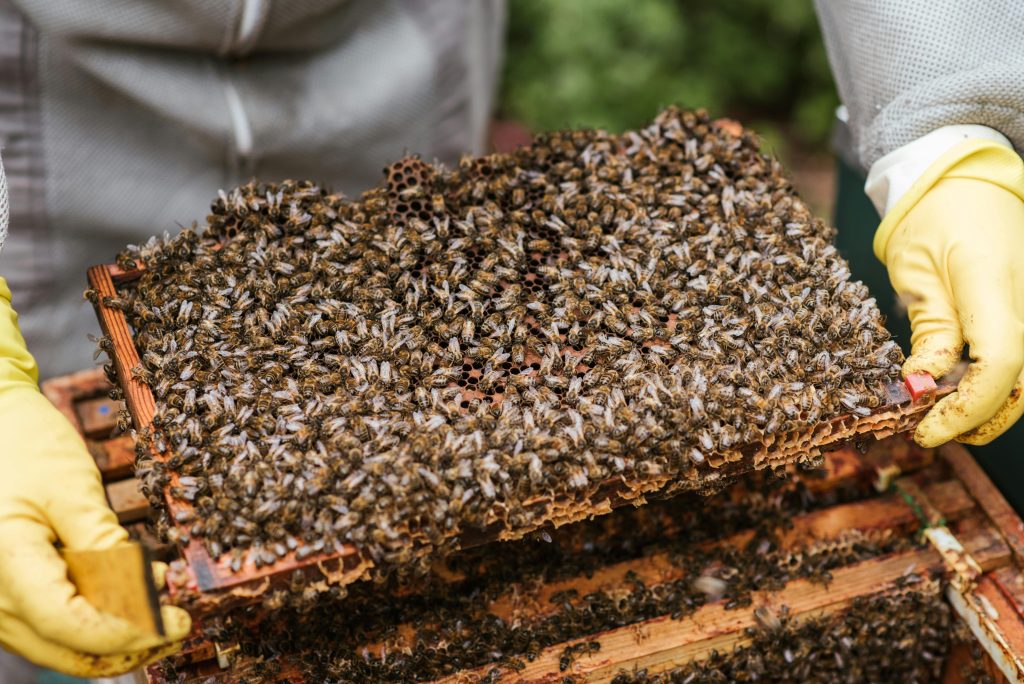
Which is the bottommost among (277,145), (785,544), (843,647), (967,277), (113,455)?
(843,647)

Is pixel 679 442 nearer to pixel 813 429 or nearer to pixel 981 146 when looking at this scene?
pixel 813 429

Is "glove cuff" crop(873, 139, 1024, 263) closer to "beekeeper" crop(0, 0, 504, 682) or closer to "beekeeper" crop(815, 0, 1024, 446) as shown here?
"beekeeper" crop(815, 0, 1024, 446)

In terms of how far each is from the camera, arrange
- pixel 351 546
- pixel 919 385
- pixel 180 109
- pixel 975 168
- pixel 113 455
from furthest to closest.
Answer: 1. pixel 180 109
2. pixel 113 455
3. pixel 975 168
4. pixel 919 385
5. pixel 351 546

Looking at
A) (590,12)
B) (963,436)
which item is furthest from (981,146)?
(590,12)

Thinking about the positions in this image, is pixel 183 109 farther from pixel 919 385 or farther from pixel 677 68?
pixel 677 68

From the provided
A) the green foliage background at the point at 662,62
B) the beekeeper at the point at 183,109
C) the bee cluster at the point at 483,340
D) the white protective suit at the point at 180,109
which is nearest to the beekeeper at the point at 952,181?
the bee cluster at the point at 483,340

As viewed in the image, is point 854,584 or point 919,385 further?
point 854,584

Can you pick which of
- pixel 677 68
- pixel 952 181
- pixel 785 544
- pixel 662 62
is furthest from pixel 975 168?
pixel 677 68

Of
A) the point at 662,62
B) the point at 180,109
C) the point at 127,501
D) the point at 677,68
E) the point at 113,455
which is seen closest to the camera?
the point at 127,501

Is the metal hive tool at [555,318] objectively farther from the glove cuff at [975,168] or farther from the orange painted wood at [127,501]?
the orange painted wood at [127,501]
